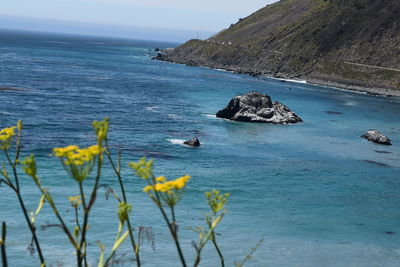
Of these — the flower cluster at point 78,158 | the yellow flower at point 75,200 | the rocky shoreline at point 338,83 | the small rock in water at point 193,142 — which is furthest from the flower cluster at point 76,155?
the rocky shoreline at point 338,83

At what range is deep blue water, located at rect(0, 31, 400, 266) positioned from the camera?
99.6 feet

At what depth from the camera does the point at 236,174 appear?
151 feet

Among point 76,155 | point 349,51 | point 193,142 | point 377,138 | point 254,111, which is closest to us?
point 76,155

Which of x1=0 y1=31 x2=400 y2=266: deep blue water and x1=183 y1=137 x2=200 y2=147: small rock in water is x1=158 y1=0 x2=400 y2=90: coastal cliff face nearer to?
x1=0 y1=31 x2=400 y2=266: deep blue water

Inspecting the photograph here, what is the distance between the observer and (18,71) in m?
120

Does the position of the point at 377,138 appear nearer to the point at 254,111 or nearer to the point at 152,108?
the point at 254,111

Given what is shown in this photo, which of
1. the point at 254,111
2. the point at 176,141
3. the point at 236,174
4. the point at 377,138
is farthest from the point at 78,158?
the point at 254,111

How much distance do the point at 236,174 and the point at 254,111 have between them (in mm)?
34716

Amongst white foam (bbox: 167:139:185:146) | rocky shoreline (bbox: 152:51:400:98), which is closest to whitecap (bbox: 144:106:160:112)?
white foam (bbox: 167:139:185:146)

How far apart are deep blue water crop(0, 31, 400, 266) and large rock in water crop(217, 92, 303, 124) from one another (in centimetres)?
271

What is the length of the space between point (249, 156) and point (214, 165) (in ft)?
21.8

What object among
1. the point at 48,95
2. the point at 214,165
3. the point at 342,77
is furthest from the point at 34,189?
the point at 342,77

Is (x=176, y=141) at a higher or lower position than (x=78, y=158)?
lower

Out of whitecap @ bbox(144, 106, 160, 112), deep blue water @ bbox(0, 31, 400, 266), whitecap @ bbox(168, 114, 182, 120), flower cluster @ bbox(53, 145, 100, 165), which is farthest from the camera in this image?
whitecap @ bbox(144, 106, 160, 112)
